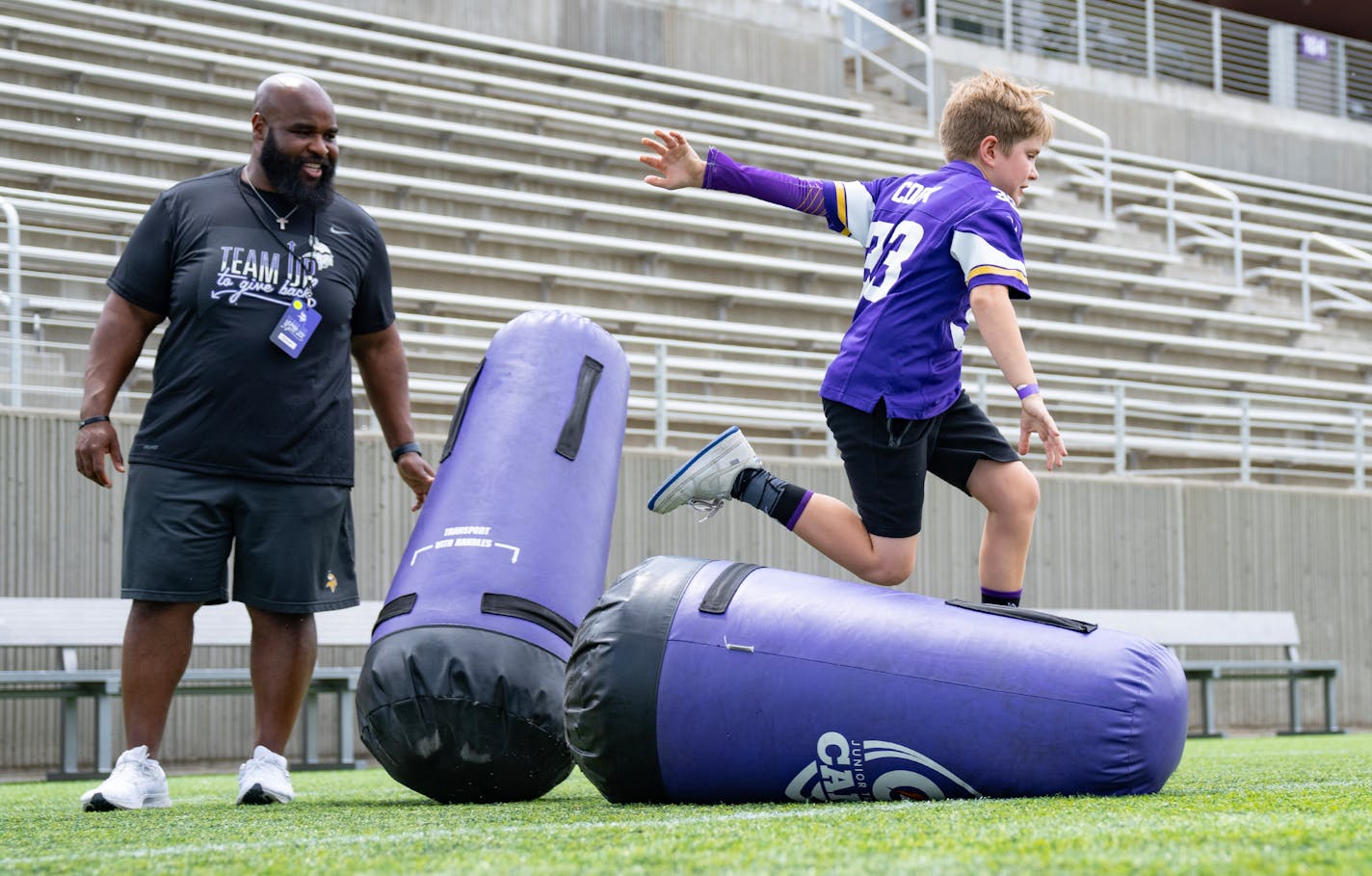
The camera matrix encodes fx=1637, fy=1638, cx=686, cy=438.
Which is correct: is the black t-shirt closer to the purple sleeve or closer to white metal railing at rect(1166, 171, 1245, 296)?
the purple sleeve

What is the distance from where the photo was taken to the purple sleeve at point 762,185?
11.7 feet

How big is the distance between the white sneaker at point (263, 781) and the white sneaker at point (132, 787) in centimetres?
17

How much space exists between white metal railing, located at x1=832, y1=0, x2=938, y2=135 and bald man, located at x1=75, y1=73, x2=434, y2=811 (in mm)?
10372

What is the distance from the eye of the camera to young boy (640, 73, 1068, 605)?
3.44 meters

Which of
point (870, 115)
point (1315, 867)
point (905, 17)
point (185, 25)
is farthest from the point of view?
point (905, 17)

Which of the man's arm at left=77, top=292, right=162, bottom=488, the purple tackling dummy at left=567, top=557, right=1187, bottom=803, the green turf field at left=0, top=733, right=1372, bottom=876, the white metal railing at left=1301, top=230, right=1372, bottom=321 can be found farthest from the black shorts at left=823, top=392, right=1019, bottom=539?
the white metal railing at left=1301, top=230, right=1372, bottom=321

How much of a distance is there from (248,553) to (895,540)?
139 centimetres

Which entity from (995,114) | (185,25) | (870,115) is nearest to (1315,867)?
(995,114)

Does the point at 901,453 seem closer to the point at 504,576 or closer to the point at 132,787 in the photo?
the point at 504,576

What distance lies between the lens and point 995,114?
359 centimetres

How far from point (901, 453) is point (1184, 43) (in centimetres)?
1509

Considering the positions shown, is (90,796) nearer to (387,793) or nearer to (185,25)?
(387,793)

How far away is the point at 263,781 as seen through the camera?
11.5 ft

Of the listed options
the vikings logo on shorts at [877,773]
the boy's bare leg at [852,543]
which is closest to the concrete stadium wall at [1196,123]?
the boy's bare leg at [852,543]
